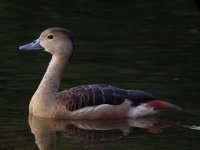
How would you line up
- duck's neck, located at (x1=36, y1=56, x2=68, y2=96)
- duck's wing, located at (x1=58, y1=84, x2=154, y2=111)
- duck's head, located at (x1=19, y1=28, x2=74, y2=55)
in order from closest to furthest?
duck's wing, located at (x1=58, y1=84, x2=154, y2=111) < duck's neck, located at (x1=36, y1=56, x2=68, y2=96) < duck's head, located at (x1=19, y1=28, x2=74, y2=55)

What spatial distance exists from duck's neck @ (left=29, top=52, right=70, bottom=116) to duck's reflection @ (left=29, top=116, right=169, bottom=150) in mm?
204

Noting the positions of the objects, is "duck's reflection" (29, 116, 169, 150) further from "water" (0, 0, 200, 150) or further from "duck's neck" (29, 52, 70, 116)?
"duck's neck" (29, 52, 70, 116)

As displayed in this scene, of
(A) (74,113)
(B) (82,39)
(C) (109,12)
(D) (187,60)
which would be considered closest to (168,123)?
(A) (74,113)

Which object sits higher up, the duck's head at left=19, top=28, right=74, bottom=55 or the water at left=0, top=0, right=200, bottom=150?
the duck's head at left=19, top=28, right=74, bottom=55

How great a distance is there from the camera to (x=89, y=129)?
12.9 metres

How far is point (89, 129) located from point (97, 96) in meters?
0.65

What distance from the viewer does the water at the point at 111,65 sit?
40.3 ft

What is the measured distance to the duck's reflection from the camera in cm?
1235

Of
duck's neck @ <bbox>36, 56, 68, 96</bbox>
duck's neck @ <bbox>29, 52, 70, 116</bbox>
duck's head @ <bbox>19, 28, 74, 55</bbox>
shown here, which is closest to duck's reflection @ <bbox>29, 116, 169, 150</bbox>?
duck's neck @ <bbox>29, 52, 70, 116</bbox>

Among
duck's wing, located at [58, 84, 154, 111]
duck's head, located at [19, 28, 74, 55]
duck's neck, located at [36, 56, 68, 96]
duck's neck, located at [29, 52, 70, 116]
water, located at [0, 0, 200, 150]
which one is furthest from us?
duck's head, located at [19, 28, 74, 55]

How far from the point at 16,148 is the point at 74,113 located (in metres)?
2.15

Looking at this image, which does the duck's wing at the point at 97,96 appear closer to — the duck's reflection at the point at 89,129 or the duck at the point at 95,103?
the duck at the point at 95,103

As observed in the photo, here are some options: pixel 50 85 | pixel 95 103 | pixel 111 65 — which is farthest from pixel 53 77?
pixel 111 65

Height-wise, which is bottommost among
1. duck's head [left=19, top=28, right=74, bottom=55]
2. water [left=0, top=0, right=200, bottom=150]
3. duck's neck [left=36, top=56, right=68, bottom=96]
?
water [left=0, top=0, right=200, bottom=150]
